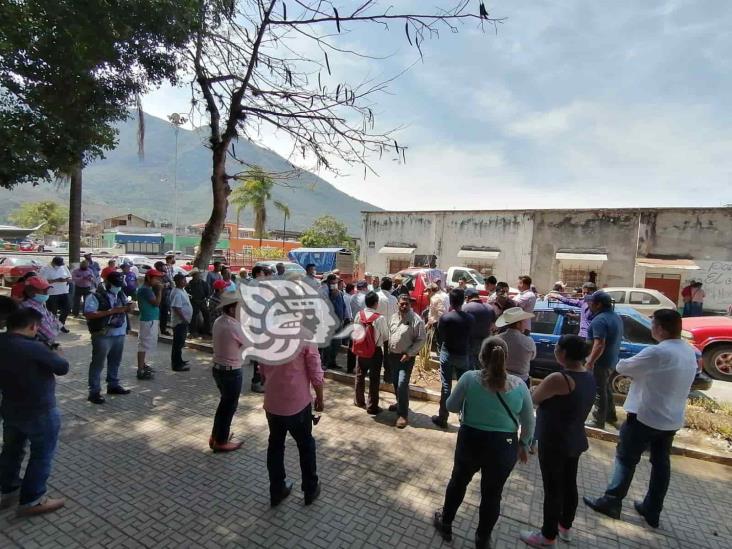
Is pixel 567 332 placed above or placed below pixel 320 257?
below

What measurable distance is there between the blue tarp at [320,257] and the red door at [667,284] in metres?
15.2

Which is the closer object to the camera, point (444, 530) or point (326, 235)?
point (444, 530)

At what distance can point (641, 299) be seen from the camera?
38.5 ft

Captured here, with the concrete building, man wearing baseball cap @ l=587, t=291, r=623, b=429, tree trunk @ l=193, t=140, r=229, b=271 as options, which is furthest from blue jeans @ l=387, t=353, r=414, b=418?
the concrete building

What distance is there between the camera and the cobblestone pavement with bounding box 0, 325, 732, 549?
2.85 metres

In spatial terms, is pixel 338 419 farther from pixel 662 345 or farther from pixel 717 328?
pixel 717 328

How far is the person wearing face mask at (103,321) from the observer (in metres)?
4.83

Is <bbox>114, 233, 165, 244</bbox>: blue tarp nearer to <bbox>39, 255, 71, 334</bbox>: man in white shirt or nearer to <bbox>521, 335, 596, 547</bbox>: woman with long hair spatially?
<bbox>39, 255, 71, 334</bbox>: man in white shirt

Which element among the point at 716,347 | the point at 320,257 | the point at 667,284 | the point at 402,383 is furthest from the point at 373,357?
the point at 667,284

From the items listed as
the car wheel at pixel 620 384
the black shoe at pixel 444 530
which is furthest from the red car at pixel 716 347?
the black shoe at pixel 444 530

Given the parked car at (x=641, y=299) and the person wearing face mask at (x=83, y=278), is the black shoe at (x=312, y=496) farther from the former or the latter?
the parked car at (x=641, y=299)

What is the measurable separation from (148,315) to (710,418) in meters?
7.85

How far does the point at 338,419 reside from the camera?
4.94 m

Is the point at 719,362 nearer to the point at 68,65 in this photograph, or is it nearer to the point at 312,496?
the point at 312,496
